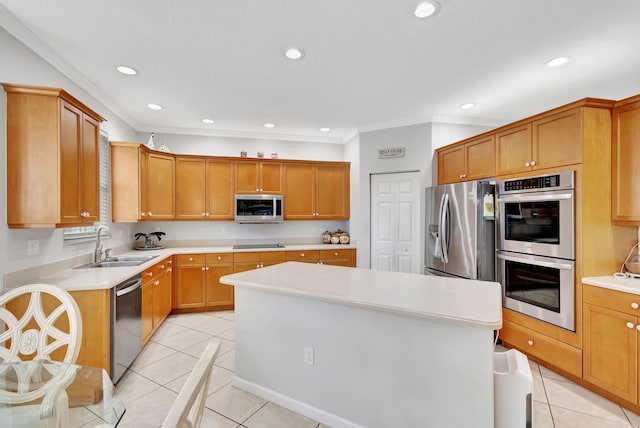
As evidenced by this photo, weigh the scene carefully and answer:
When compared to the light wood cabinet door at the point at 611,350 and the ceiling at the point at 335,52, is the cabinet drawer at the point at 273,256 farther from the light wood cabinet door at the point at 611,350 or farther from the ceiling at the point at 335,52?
the light wood cabinet door at the point at 611,350

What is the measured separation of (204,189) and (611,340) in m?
4.80

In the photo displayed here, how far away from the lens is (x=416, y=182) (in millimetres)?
4125

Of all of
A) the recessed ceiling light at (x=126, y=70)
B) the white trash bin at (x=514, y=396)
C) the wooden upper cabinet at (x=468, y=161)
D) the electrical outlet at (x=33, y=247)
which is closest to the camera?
the white trash bin at (x=514, y=396)

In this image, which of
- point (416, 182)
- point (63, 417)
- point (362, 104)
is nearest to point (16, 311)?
point (63, 417)

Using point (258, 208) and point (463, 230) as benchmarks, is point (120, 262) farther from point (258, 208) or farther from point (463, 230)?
point (463, 230)

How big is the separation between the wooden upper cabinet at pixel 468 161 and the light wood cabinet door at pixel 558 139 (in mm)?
489

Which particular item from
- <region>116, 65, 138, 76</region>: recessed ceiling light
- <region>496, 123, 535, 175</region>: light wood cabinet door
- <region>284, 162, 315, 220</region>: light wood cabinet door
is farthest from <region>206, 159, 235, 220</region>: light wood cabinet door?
<region>496, 123, 535, 175</region>: light wood cabinet door

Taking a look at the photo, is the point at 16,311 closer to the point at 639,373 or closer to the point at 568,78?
the point at 639,373

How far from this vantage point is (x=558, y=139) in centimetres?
248

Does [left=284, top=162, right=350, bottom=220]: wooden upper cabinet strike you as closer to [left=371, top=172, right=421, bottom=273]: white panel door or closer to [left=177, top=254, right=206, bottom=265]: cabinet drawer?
[left=371, top=172, right=421, bottom=273]: white panel door

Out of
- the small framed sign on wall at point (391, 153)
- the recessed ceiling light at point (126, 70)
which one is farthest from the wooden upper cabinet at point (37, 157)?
the small framed sign on wall at point (391, 153)

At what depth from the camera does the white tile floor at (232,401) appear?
6.34ft

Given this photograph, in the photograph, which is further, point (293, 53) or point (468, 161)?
point (468, 161)

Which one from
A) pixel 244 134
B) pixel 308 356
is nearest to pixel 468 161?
pixel 308 356
